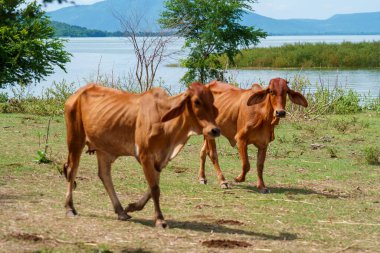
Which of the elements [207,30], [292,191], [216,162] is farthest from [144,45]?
[292,191]

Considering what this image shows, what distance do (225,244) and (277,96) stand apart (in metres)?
3.46

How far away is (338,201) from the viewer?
912 cm

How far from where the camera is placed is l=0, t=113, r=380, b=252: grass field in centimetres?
671

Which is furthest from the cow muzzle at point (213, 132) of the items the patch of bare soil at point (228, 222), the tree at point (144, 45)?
the tree at point (144, 45)

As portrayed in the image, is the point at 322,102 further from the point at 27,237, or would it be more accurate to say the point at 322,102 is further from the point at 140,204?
the point at 27,237

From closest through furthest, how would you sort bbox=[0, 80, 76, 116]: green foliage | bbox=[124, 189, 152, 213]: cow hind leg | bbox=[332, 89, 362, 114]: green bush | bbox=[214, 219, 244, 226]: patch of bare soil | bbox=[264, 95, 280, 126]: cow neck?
1. bbox=[124, 189, 152, 213]: cow hind leg
2. bbox=[214, 219, 244, 226]: patch of bare soil
3. bbox=[264, 95, 280, 126]: cow neck
4. bbox=[0, 80, 76, 116]: green foliage
5. bbox=[332, 89, 362, 114]: green bush

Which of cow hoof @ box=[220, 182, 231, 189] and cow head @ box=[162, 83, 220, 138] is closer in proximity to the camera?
cow head @ box=[162, 83, 220, 138]

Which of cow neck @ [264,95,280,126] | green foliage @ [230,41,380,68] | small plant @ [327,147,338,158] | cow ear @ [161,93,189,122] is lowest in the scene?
green foliage @ [230,41,380,68]

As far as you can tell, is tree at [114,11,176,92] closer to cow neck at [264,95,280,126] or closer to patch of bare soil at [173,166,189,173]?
patch of bare soil at [173,166,189,173]

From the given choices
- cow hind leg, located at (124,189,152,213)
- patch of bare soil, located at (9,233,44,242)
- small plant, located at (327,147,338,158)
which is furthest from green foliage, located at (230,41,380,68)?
patch of bare soil, located at (9,233,44,242)

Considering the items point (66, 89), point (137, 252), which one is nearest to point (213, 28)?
point (66, 89)

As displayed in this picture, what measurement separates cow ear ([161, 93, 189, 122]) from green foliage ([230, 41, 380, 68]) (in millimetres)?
41373

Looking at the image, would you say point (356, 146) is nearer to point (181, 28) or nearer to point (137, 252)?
point (137, 252)

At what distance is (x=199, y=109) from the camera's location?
712 centimetres
